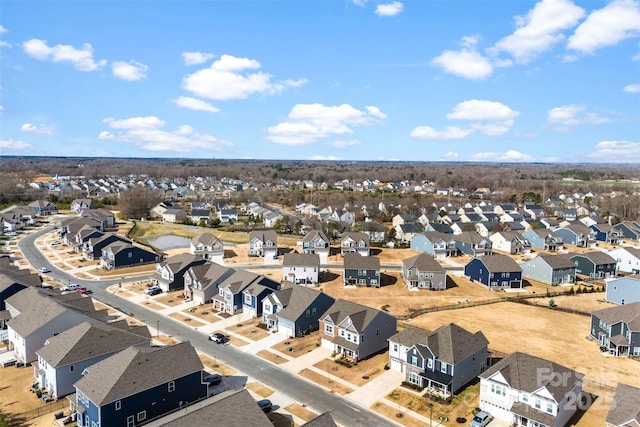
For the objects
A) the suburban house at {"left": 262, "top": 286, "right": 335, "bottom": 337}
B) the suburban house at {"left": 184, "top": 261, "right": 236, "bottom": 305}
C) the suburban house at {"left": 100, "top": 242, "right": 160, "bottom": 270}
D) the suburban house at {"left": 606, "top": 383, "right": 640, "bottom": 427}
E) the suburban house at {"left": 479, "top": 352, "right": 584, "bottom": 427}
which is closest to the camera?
the suburban house at {"left": 606, "top": 383, "right": 640, "bottom": 427}

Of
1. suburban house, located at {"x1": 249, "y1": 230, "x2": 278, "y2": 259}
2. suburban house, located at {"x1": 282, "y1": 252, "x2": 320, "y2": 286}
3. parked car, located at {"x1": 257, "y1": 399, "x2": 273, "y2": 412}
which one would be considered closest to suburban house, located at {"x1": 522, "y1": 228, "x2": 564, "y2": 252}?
suburban house, located at {"x1": 282, "y1": 252, "x2": 320, "y2": 286}

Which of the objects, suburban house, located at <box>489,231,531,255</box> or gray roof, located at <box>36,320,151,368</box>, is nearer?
gray roof, located at <box>36,320,151,368</box>

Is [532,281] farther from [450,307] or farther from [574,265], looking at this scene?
[450,307]

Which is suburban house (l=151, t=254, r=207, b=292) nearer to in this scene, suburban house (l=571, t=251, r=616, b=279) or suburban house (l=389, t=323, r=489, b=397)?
suburban house (l=389, t=323, r=489, b=397)

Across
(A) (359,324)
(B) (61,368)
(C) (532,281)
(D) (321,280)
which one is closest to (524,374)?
(A) (359,324)

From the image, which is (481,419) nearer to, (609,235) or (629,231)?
(609,235)

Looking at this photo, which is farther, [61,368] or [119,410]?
[61,368]
